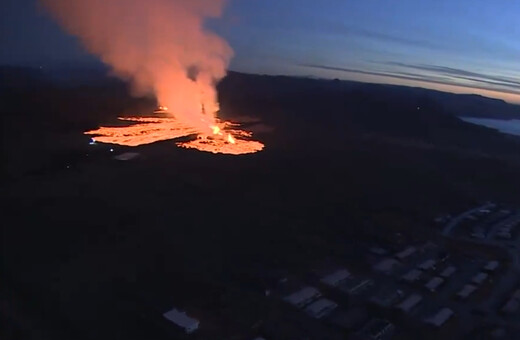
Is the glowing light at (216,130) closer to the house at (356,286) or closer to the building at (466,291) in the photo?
the house at (356,286)

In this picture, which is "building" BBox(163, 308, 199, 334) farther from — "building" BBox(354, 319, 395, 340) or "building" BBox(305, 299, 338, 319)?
"building" BBox(354, 319, 395, 340)

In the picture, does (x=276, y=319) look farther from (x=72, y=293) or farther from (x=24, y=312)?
(x=24, y=312)

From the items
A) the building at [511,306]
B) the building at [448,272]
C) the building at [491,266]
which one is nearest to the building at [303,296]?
the building at [448,272]

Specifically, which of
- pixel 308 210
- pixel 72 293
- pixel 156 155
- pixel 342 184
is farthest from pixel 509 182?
pixel 72 293

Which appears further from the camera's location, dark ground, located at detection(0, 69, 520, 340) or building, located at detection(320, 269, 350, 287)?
building, located at detection(320, 269, 350, 287)

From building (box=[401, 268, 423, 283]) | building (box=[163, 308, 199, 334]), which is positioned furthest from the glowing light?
A: building (box=[163, 308, 199, 334])

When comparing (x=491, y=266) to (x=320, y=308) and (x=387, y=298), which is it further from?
(x=320, y=308)
